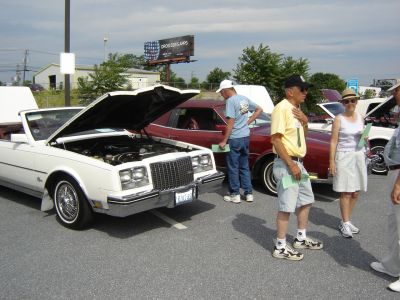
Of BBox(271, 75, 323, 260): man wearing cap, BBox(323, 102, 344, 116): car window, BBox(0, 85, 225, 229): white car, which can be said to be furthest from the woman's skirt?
BBox(323, 102, 344, 116): car window

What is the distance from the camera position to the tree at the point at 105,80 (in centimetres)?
2023

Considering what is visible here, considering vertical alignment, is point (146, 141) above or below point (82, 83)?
below

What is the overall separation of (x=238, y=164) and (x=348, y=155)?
6.41ft

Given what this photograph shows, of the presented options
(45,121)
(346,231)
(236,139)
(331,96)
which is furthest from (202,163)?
(331,96)

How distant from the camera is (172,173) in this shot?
5.06 meters

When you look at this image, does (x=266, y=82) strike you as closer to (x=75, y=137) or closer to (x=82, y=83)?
(x=82, y=83)

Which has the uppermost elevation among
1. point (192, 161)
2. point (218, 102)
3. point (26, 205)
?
point (218, 102)

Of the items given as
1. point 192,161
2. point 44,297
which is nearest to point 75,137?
point 192,161

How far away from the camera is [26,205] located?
20.7 ft

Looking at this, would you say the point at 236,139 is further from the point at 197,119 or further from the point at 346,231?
the point at 346,231

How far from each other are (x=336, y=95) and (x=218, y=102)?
490cm

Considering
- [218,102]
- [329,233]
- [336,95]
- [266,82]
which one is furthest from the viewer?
[266,82]

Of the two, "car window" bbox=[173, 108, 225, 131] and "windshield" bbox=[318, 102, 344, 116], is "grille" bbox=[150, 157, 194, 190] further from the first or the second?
"windshield" bbox=[318, 102, 344, 116]

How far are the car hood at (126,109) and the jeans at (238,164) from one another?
1021mm
